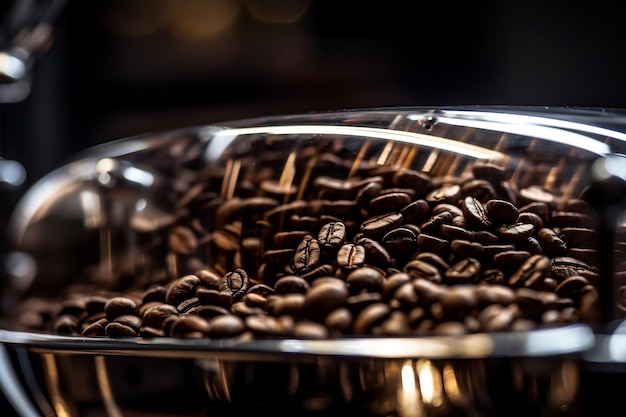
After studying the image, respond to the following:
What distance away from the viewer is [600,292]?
1.79 feet

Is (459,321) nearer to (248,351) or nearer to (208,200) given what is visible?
(248,351)

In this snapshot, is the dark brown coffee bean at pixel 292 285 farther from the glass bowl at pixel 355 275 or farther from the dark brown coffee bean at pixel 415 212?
the dark brown coffee bean at pixel 415 212

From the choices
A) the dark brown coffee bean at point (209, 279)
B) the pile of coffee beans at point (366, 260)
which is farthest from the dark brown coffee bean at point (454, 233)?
the dark brown coffee bean at point (209, 279)

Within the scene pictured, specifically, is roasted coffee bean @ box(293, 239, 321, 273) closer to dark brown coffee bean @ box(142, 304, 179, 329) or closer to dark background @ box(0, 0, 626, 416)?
dark brown coffee bean @ box(142, 304, 179, 329)

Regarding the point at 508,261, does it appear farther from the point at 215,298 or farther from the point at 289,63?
the point at 289,63

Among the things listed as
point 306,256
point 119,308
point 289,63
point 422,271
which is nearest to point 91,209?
point 119,308

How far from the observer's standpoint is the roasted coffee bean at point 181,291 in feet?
1.98

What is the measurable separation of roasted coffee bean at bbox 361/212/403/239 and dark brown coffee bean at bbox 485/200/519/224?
0.25ft

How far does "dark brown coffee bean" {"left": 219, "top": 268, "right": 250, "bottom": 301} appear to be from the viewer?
1.96ft

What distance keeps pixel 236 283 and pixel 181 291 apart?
48 mm

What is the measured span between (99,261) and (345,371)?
0.57 meters

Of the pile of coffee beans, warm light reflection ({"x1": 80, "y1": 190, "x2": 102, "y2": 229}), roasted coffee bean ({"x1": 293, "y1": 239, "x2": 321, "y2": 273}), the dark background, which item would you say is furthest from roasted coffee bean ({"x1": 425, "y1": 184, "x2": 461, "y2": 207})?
the dark background

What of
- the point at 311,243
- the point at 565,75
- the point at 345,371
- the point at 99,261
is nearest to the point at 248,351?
the point at 345,371

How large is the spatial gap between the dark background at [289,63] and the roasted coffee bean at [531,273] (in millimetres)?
781
